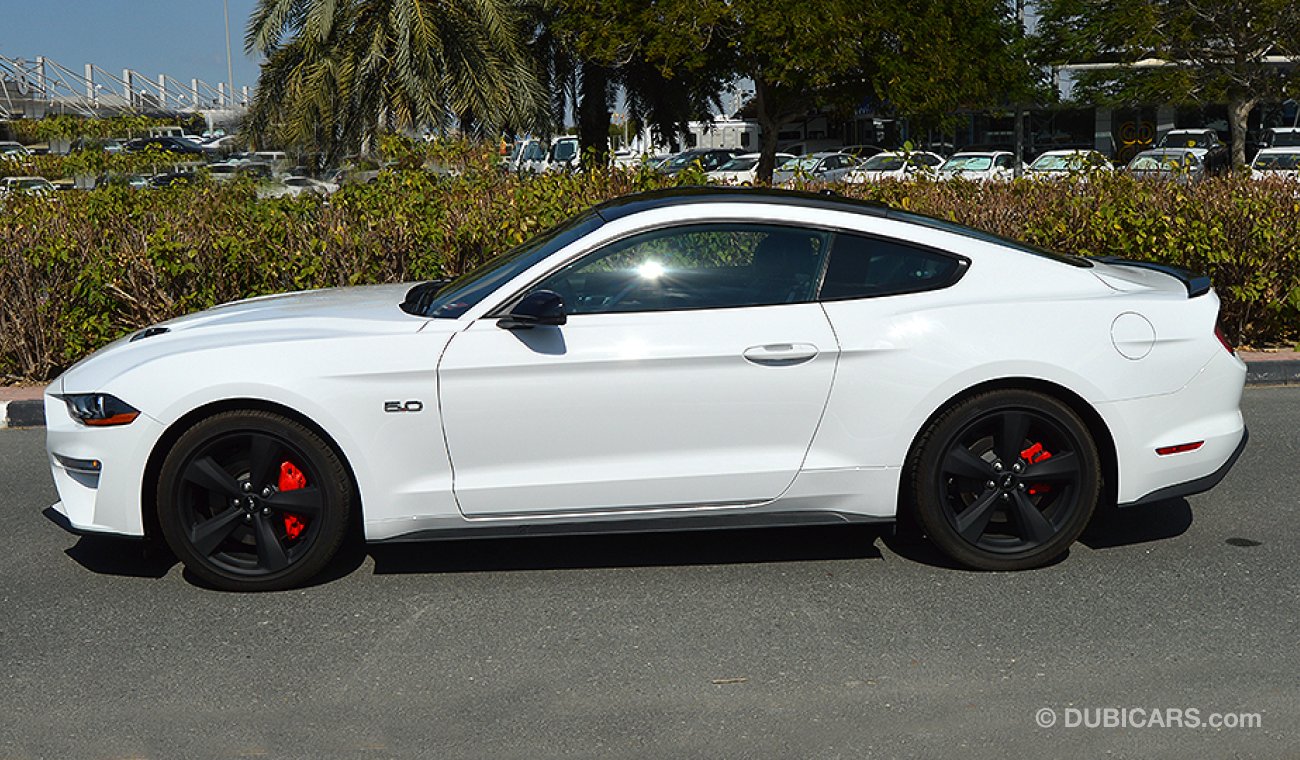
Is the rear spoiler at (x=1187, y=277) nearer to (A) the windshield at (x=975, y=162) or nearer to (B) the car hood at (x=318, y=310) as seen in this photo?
(B) the car hood at (x=318, y=310)

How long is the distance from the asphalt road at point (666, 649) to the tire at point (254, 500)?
14cm

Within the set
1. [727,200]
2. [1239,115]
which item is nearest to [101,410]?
[727,200]

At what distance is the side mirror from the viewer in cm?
487

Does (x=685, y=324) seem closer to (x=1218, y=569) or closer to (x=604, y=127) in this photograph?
(x=1218, y=569)

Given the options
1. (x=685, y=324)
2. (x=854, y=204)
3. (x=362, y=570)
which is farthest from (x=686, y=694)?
(x=854, y=204)

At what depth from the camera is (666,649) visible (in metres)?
4.57

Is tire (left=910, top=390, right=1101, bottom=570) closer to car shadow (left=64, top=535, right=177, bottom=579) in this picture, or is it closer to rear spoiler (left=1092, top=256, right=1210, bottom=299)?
rear spoiler (left=1092, top=256, right=1210, bottom=299)

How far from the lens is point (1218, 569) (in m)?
5.35

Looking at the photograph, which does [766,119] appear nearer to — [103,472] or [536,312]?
[536,312]

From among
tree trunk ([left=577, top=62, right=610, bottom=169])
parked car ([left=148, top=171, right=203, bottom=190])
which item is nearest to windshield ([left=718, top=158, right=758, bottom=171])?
tree trunk ([left=577, top=62, right=610, bottom=169])

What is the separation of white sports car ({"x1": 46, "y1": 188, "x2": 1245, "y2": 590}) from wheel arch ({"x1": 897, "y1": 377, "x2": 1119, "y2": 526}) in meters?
0.01

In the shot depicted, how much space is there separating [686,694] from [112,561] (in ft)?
8.86

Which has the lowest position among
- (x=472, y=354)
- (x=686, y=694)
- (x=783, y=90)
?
(x=686, y=694)

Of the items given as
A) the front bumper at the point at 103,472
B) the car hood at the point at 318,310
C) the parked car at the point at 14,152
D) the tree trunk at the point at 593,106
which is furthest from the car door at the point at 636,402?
the tree trunk at the point at 593,106
